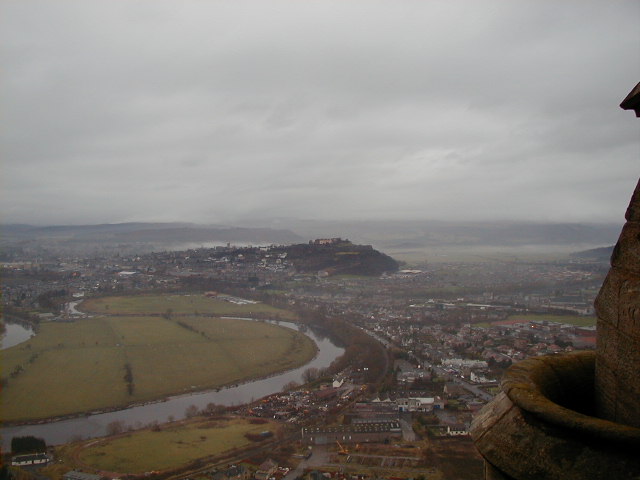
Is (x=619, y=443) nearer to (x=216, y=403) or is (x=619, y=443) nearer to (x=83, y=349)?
(x=216, y=403)

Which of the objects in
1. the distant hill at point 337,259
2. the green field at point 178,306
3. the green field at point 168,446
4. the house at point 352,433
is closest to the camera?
the green field at point 168,446

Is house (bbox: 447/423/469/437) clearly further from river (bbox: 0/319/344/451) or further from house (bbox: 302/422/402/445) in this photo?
river (bbox: 0/319/344/451)

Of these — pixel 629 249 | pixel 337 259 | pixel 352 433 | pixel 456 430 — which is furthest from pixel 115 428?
pixel 337 259

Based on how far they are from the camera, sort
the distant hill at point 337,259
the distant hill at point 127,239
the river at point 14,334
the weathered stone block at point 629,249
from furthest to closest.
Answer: the distant hill at point 127,239 < the distant hill at point 337,259 < the river at point 14,334 < the weathered stone block at point 629,249

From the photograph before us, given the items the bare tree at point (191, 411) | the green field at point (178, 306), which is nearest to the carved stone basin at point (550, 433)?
the bare tree at point (191, 411)

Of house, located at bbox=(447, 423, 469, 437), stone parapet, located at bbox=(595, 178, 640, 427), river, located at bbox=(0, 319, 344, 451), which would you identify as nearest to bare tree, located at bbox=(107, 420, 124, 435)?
river, located at bbox=(0, 319, 344, 451)

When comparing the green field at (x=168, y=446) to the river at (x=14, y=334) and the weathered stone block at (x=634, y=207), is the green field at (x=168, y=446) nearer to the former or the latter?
the weathered stone block at (x=634, y=207)

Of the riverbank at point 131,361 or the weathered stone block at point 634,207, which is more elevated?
the weathered stone block at point 634,207
